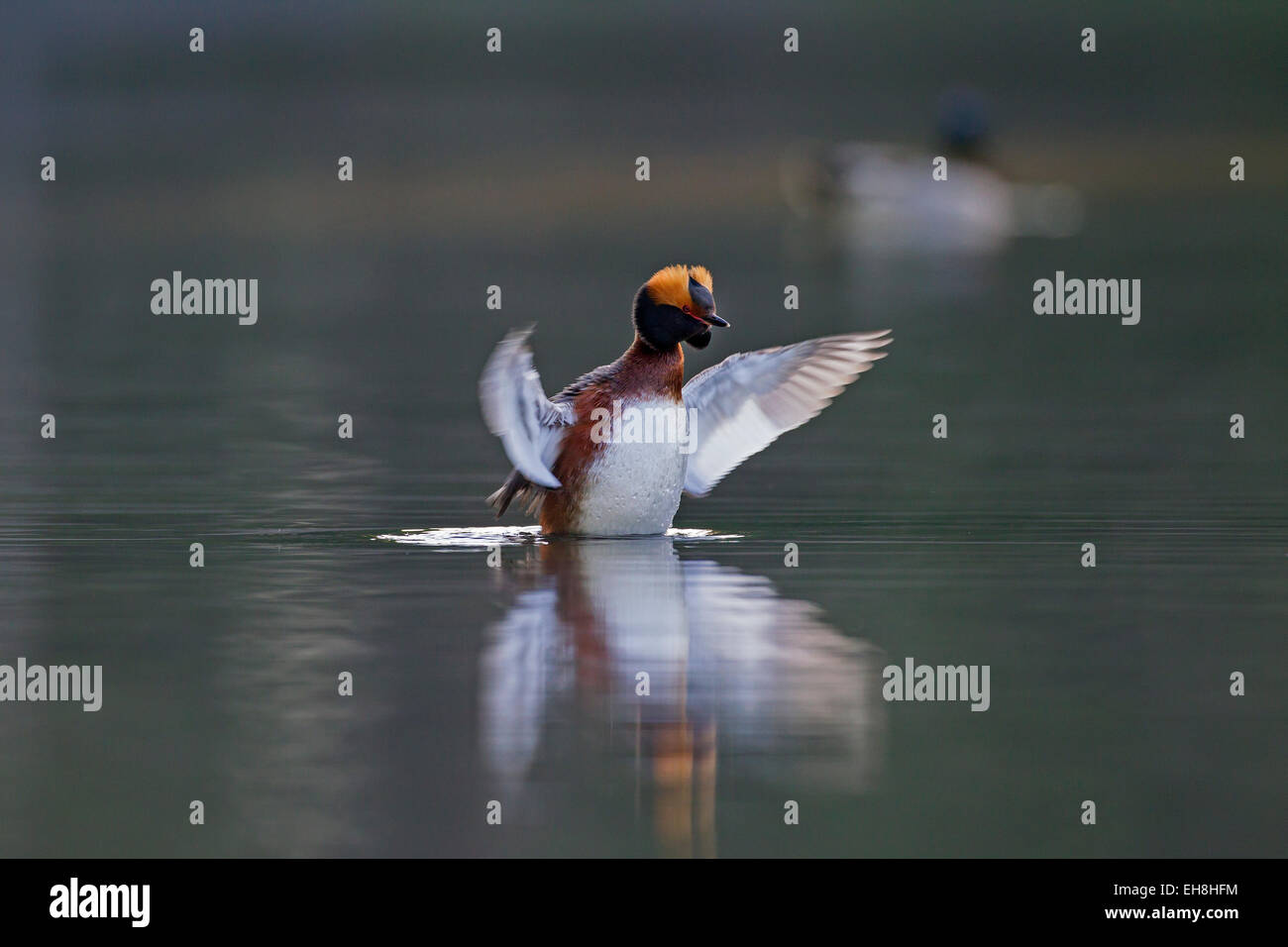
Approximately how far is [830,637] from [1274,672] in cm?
200

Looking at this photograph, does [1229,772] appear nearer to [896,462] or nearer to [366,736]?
[366,736]

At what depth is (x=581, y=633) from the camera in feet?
38.4

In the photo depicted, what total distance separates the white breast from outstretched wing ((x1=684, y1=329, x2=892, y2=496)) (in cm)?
71

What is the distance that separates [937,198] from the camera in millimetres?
47656

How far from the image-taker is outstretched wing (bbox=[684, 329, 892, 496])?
1595 cm

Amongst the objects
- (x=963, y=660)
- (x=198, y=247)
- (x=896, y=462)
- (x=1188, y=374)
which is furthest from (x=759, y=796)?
(x=198, y=247)

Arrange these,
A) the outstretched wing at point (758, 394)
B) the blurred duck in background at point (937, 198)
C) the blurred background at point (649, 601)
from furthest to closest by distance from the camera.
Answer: the blurred duck in background at point (937, 198) → the outstretched wing at point (758, 394) → the blurred background at point (649, 601)
